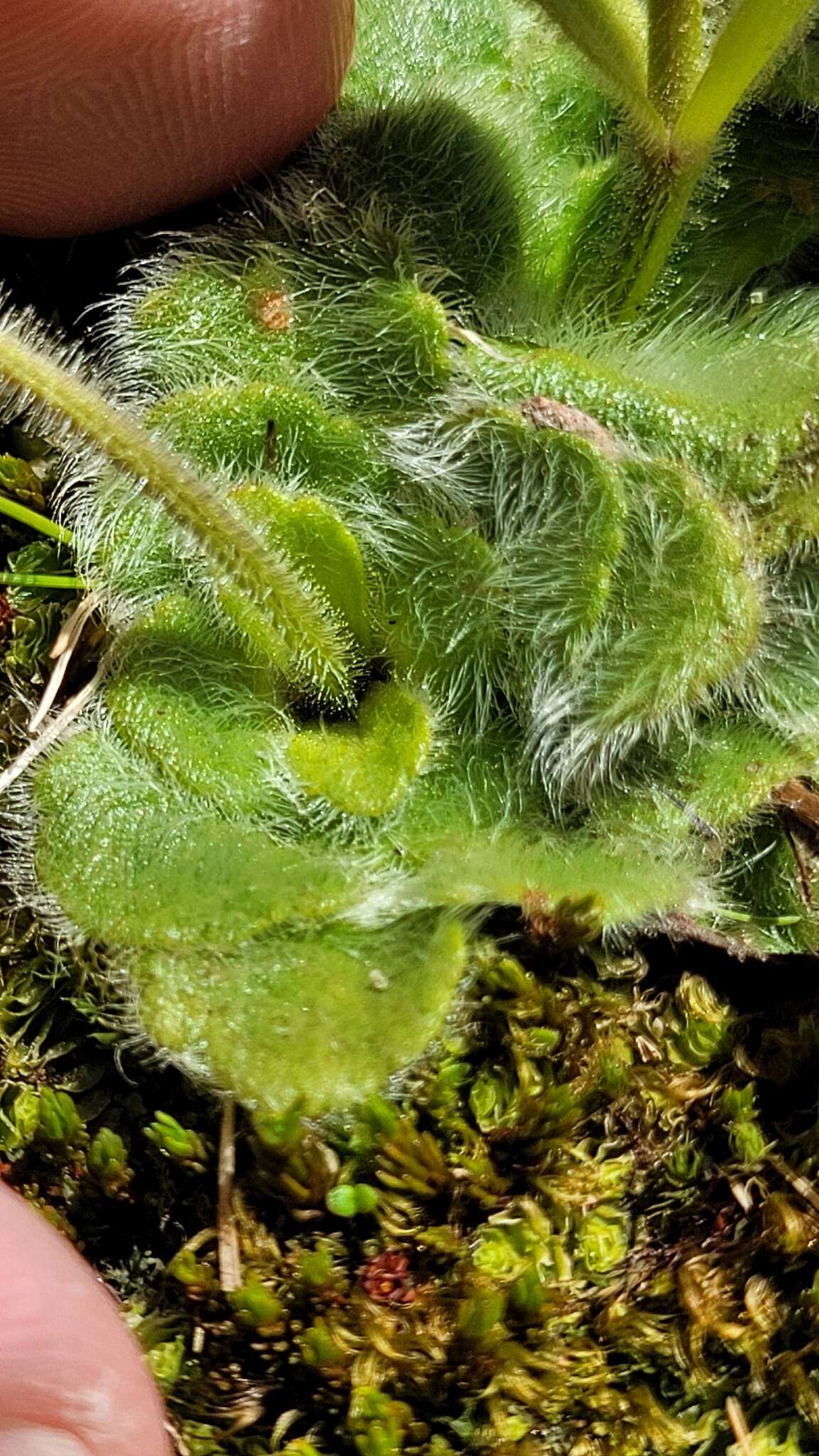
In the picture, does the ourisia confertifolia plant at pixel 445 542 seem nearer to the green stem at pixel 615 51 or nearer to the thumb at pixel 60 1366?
the green stem at pixel 615 51

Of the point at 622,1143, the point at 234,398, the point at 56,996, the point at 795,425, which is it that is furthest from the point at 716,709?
the point at 56,996

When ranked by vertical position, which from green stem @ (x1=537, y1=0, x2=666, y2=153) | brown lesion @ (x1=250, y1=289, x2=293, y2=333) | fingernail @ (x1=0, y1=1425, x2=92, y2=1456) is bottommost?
fingernail @ (x1=0, y1=1425, x2=92, y2=1456)

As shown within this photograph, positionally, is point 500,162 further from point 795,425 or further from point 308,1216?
point 308,1216

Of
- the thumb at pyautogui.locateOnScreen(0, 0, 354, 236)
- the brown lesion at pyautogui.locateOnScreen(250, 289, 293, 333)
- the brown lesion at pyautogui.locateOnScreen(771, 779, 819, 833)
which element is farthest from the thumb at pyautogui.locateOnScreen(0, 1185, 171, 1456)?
the thumb at pyautogui.locateOnScreen(0, 0, 354, 236)

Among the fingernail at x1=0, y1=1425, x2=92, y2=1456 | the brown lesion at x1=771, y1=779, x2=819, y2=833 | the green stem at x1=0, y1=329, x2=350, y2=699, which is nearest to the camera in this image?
the fingernail at x1=0, y1=1425, x2=92, y2=1456

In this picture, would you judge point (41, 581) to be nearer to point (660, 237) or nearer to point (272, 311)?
point (272, 311)

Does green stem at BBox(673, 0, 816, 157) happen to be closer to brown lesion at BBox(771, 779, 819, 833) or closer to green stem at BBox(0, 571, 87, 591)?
brown lesion at BBox(771, 779, 819, 833)
